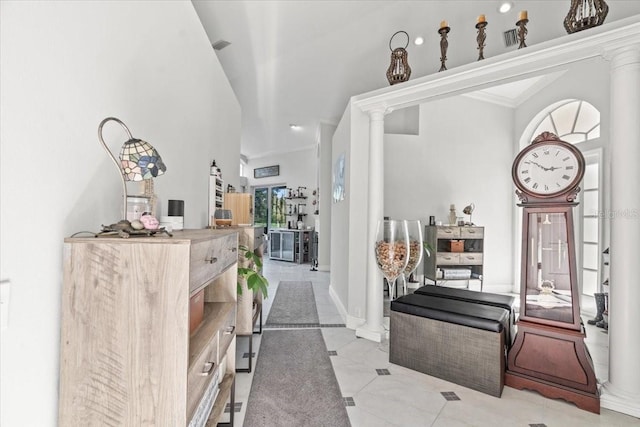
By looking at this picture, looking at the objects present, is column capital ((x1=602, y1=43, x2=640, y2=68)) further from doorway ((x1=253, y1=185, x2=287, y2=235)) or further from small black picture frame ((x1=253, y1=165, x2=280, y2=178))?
small black picture frame ((x1=253, y1=165, x2=280, y2=178))

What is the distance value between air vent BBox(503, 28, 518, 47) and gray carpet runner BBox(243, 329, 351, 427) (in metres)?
3.87

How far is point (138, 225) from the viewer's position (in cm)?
96

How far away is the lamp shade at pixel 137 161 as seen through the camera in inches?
40.5

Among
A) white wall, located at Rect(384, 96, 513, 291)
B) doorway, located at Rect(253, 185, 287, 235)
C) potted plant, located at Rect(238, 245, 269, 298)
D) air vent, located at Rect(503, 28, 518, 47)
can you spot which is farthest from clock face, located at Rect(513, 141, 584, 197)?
doorway, located at Rect(253, 185, 287, 235)

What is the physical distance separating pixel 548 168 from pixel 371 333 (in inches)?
84.7

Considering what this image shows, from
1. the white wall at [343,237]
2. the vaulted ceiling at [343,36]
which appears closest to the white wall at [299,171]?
the vaulted ceiling at [343,36]

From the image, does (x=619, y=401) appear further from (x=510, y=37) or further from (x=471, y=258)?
(x=510, y=37)

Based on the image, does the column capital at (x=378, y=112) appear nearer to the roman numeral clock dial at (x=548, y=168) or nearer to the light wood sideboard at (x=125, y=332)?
the roman numeral clock dial at (x=548, y=168)

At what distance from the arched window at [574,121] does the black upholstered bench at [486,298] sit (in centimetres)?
283

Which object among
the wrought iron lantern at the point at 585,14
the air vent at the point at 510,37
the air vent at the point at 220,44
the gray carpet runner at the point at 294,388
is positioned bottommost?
the gray carpet runner at the point at 294,388

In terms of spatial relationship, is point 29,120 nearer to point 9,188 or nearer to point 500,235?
point 9,188

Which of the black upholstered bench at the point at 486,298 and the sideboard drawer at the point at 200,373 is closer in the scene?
the sideboard drawer at the point at 200,373

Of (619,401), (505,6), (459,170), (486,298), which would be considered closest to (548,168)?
(486,298)

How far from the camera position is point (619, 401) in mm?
1889
